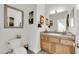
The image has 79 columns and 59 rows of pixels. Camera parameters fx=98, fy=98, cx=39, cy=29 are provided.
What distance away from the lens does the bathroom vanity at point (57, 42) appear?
1.31 meters

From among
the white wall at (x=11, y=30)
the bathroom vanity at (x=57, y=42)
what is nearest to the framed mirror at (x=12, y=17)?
the white wall at (x=11, y=30)

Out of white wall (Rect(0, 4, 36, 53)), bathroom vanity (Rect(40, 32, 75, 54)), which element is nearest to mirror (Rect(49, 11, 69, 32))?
bathroom vanity (Rect(40, 32, 75, 54))

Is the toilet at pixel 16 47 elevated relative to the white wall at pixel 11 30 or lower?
lower

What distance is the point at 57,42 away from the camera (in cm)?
139

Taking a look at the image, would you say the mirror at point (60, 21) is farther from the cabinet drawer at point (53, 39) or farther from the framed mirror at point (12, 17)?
the framed mirror at point (12, 17)

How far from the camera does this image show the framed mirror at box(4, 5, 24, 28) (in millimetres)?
1344

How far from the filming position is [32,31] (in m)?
1.43

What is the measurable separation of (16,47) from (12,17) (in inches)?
17.0

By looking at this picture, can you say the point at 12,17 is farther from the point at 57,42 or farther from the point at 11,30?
the point at 57,42

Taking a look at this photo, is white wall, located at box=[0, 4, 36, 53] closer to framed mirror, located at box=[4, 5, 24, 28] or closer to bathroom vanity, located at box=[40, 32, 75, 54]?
framed mirror, located at box=[4, 5, 24, 28]

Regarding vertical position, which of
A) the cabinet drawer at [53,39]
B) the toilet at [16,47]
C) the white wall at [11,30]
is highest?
the white wall at [11,30]

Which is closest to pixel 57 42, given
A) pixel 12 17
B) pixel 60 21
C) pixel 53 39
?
pixel 53 39

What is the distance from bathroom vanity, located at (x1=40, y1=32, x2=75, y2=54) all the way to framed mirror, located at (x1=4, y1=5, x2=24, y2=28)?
38 centimetres

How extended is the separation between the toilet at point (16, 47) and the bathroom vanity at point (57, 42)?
0.29 metres
